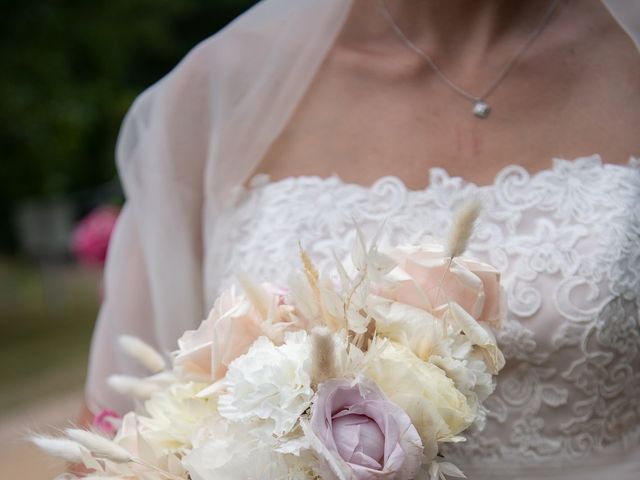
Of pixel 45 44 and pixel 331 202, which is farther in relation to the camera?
pixel 45 44

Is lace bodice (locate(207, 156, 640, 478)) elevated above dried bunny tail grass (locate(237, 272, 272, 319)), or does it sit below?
below

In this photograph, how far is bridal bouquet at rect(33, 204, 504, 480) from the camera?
139cm

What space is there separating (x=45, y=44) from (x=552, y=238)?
10.8 meters

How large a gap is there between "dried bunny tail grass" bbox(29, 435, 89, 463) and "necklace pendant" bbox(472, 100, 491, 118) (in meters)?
1.28

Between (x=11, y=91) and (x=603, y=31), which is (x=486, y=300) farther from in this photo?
(x=11, y=91)

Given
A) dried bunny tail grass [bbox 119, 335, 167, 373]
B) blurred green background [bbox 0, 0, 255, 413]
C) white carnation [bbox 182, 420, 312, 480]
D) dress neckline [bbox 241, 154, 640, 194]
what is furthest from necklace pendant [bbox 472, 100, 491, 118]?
blurred green background [bbox 0, 0, 255, 413]

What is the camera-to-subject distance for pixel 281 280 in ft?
7.11

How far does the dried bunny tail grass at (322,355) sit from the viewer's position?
4.34 ft

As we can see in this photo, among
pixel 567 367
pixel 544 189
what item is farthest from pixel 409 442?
pixel 544 189

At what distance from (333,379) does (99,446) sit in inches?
13.6

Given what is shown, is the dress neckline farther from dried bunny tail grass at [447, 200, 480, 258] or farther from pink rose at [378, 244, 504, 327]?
dried bunny tail grass at [447, 200, 480, 258]

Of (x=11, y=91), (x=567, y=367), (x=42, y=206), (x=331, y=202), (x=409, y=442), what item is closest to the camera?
(x=409, y=442)

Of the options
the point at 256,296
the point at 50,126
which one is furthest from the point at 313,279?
the point at 50,126

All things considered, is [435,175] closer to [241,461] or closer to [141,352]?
[141,352]
